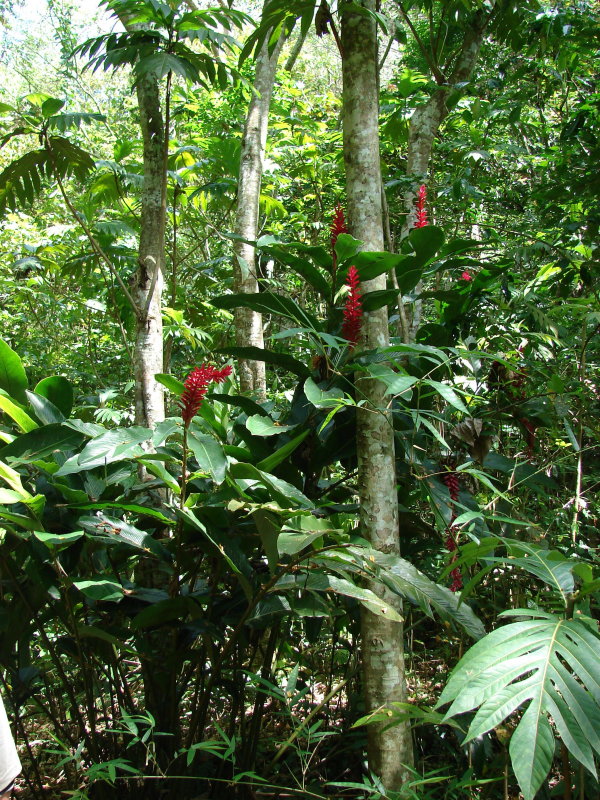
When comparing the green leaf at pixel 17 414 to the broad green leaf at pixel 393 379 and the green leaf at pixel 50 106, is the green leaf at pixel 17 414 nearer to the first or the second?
the broad green leaf at pixel 393 379

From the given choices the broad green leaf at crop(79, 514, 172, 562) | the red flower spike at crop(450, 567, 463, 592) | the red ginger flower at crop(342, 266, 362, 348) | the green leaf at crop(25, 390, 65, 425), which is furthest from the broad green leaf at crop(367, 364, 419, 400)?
the green leaf at crop(25, 390, 65, 425)

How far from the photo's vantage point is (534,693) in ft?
3.06

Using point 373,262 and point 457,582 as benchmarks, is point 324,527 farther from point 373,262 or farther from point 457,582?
point 373,262

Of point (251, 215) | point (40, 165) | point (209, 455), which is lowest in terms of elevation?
point (209, 455)

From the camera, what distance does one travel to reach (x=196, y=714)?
1.53 m

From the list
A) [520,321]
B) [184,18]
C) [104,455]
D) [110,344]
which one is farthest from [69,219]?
[104,455]

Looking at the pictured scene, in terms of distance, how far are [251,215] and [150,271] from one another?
139 centimetres

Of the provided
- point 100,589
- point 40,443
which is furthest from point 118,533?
point 40,443

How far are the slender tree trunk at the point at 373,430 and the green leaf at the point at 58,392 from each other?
734 millimetres

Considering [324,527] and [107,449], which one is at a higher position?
[107,449]

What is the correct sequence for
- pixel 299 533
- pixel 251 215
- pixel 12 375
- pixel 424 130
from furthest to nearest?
pixel 251 215 < pixel 424 130 < pixel 12 375 < pixel 299 533

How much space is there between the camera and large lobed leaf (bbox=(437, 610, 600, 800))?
90cm

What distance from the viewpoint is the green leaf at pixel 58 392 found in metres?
1.62

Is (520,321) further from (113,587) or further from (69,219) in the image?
(69,219)
